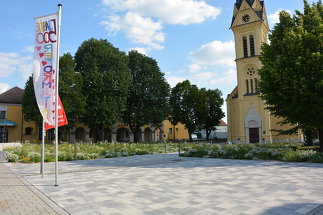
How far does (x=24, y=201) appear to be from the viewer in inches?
254

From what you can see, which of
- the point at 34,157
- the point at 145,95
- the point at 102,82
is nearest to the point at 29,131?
the point at 102,82

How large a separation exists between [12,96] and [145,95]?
26.6 meters

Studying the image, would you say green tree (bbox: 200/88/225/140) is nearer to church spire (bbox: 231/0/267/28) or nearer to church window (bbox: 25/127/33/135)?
church spire (bbox: 231/0/267/28)

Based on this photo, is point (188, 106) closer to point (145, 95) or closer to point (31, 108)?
point (145, 95)

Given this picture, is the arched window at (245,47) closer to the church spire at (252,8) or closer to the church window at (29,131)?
the church spire at (252,8)

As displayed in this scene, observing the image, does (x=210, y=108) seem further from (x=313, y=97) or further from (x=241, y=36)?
(x=313, y=97)

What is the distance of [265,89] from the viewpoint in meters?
19.2

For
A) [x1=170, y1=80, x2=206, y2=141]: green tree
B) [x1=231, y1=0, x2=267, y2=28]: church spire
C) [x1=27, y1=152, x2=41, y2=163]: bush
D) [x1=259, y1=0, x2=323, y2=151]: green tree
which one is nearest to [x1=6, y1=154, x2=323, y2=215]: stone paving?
[x1=27, y1=152, x2=41, y2=163]: bush

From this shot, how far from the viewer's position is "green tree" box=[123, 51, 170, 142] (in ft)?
137

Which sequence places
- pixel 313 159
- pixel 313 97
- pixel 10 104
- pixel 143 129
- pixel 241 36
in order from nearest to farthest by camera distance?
pixel 313 159
pixel 313 97
pixel 241 36
pixel 10 104
pixel 143 129

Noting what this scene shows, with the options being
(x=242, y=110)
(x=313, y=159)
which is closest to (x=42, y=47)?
(x=313, y=159)

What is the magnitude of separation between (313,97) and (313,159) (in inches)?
181

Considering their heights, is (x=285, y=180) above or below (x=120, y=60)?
below

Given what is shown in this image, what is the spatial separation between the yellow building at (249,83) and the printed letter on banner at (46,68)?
3574cm
